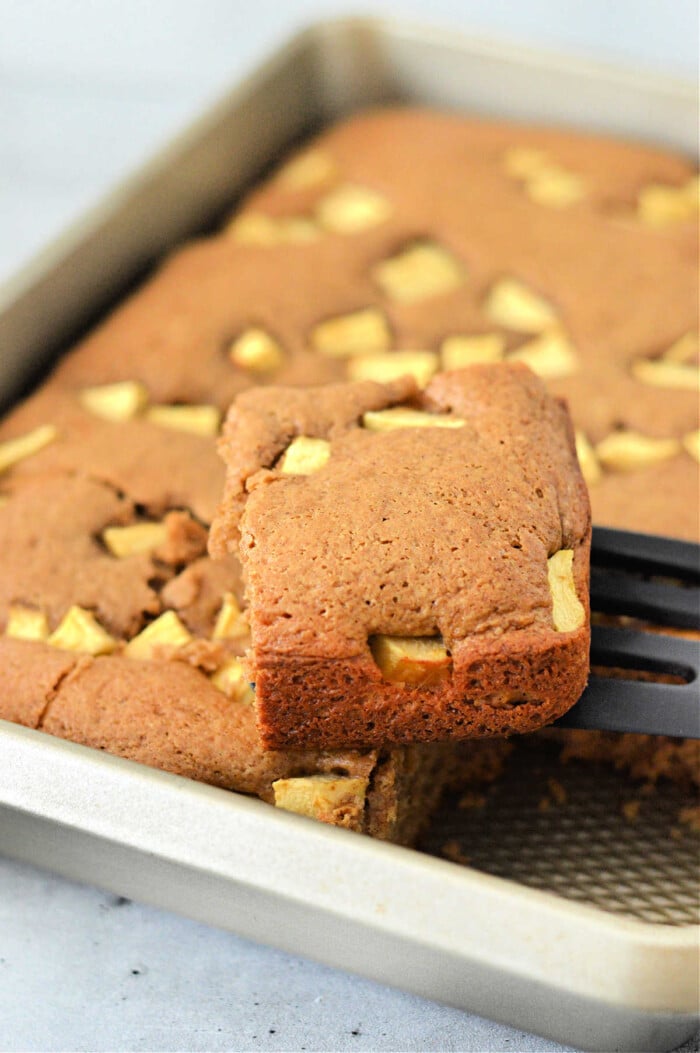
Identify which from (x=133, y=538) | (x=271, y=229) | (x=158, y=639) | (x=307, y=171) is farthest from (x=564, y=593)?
(x=307, y=171)

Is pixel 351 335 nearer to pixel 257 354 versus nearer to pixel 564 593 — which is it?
pixel 257 354

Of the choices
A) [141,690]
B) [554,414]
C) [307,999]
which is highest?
[554,414]

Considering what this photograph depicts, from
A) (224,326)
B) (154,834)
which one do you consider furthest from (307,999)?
(224,326)

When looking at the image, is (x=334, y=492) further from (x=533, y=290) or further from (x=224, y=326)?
(x=533, y=290)

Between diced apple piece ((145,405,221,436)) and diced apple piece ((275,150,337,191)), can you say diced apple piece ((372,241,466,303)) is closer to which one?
diced apple piece ((275,150,337,191))

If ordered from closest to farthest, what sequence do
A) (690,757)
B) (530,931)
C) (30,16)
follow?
1. (530,931)
2. (690,757)
3. (30,16)
